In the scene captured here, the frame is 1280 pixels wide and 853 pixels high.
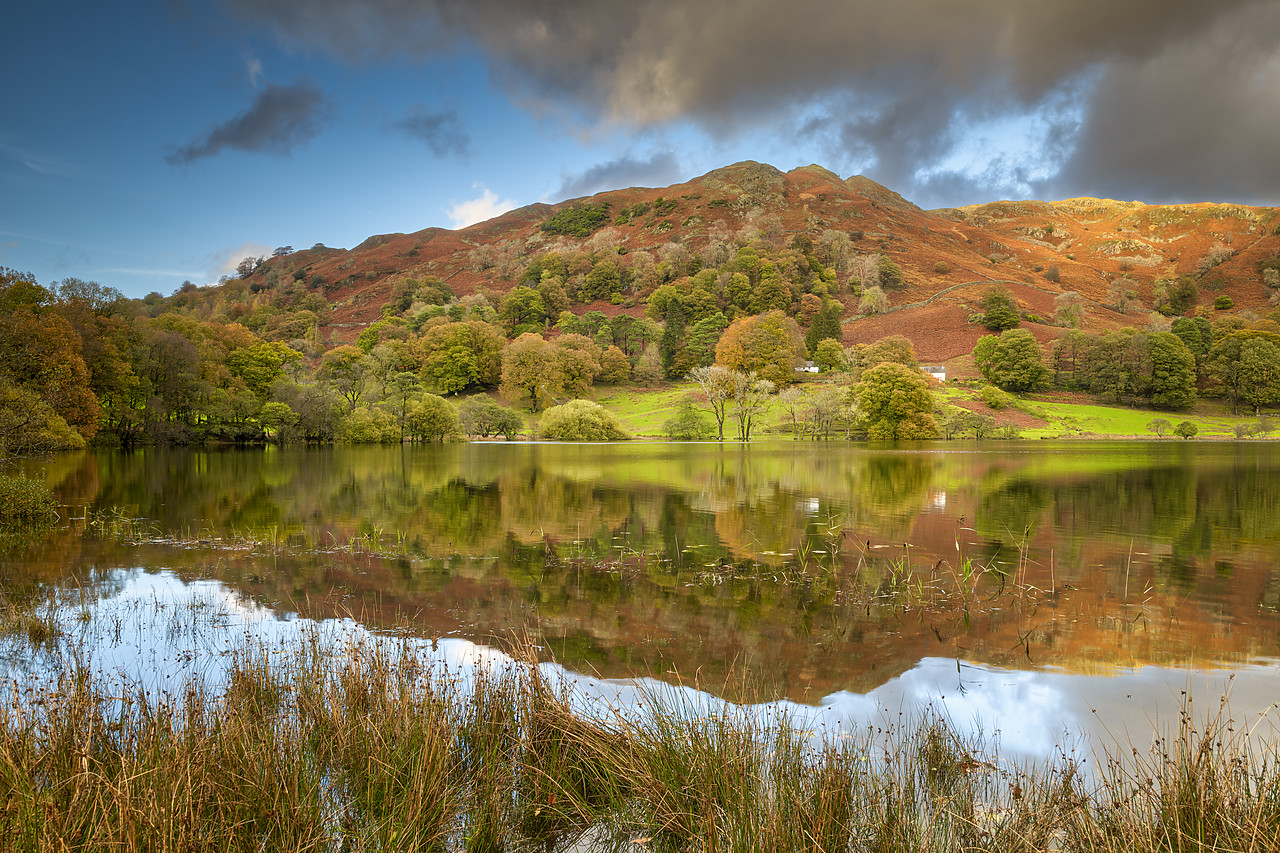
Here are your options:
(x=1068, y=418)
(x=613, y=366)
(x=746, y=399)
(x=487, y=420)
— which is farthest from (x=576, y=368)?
Result: (x=1068, y=418)

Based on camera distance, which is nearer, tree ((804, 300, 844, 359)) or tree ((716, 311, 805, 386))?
tree ((716, 311, 805, 386))

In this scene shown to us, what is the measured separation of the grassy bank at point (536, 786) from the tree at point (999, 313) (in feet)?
370

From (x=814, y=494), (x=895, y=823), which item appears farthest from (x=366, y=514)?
(x=895, y=823)

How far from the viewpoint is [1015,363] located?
8669 cm

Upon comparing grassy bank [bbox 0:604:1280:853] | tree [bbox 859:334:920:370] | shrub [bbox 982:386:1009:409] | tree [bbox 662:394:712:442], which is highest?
tree [bbox 859:334:920:370]

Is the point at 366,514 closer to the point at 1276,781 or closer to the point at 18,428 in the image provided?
the point at 18,428

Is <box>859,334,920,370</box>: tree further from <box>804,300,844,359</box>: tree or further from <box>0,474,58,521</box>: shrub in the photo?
<box>0,474,58,521</box>: shrub

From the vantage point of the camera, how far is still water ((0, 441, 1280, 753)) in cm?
736

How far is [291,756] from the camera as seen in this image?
4.45 meters

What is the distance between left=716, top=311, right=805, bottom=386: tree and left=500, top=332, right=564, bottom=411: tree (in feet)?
75.2

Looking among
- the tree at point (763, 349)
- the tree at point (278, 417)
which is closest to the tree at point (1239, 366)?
the tree at point (763, 349)

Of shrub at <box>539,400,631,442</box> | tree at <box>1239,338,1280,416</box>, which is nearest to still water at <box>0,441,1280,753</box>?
shrub at <box>539,400,631,442</box>

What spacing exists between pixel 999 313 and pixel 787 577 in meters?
109

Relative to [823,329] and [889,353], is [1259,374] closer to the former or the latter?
[889,353]
